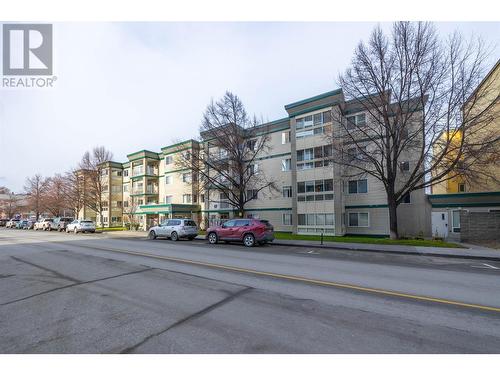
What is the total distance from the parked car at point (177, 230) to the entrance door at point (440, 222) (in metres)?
23.2

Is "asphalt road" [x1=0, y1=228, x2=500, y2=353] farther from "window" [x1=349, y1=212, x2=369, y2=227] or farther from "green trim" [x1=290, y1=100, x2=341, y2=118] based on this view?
"green trim" [x1=290, y1=100, x2=341, y2=118]

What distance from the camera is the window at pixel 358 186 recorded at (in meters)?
24.4

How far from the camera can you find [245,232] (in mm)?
16672

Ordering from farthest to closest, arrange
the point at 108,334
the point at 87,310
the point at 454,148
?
the point at 454,148 → the point at 87,310 → the point at 108,334

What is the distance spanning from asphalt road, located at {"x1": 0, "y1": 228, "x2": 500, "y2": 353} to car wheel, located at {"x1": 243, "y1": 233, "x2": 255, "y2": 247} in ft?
24.6

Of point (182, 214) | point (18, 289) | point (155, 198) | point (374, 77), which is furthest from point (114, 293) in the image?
point (155, 198)

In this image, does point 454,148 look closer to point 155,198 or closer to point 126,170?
point 155,198

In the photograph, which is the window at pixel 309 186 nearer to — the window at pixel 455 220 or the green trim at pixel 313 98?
the green trim at pixel 313 98

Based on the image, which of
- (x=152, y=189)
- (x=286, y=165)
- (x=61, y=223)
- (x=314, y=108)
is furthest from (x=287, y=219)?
(x=61, y=223)

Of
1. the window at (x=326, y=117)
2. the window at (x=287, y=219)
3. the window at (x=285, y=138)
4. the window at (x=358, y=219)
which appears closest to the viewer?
the window at (x=326, y=117)

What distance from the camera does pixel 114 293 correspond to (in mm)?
6004

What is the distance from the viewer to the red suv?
1639 cm

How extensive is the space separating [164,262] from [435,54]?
2124 cm

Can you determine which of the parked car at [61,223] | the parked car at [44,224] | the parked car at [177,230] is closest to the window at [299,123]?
the parked car at [177,230]
